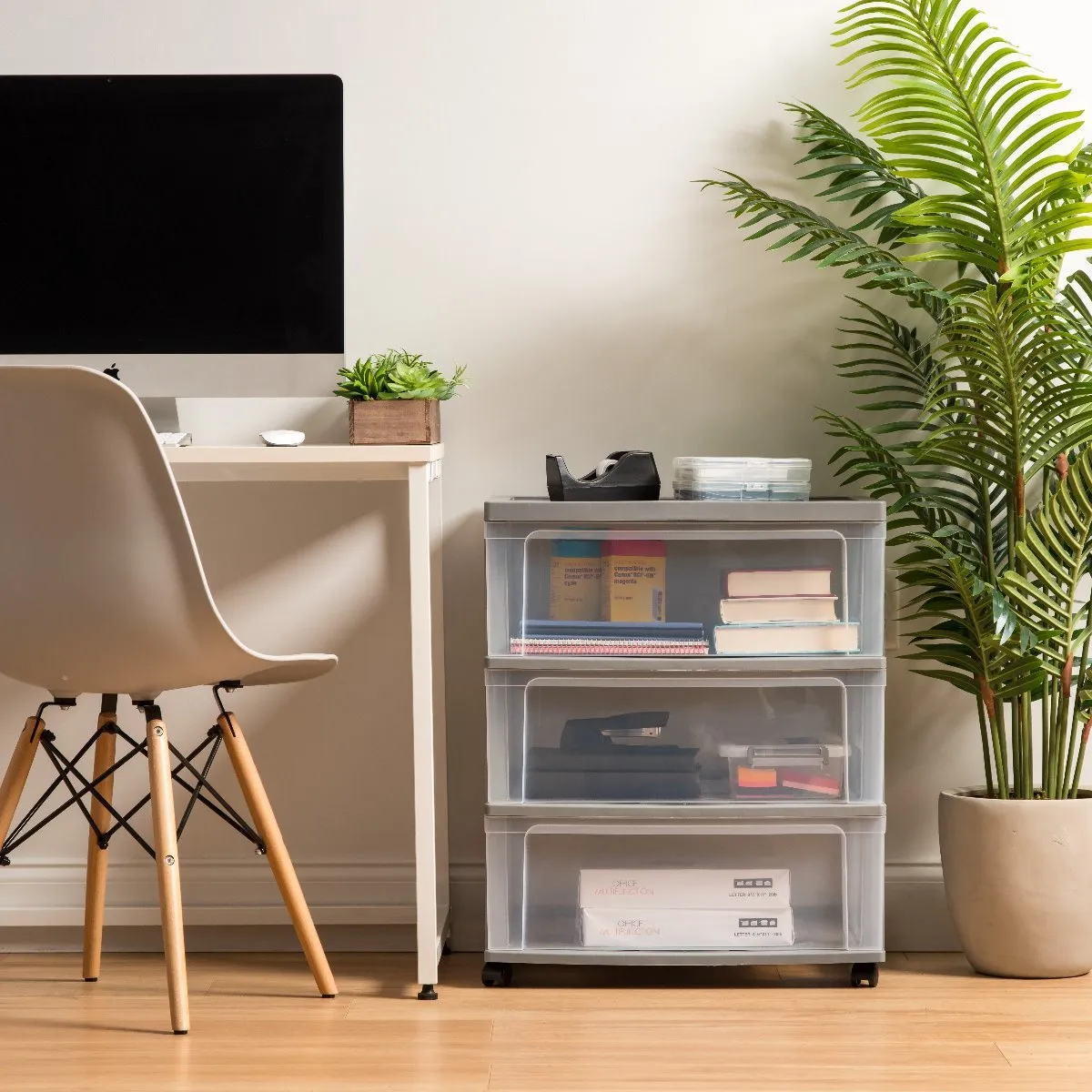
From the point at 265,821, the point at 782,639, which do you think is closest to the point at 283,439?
the point at 265,821

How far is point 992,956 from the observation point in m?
1.93

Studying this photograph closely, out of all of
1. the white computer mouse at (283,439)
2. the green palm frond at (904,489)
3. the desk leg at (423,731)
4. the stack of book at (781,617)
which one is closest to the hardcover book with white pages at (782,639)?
the stack of book at (781,617)

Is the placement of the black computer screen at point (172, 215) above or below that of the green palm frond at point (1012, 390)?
above

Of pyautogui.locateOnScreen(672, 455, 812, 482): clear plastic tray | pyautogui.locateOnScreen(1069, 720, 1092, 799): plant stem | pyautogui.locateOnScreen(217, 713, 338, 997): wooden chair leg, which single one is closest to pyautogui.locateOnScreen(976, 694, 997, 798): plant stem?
pyautogui.locateOnScreen(1069, 720, 1092, 799): plant stem

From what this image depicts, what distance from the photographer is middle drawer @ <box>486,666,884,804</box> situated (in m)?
1.87

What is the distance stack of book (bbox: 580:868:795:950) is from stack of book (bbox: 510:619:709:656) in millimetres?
339

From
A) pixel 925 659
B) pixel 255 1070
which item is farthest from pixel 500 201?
pixel 255 1070

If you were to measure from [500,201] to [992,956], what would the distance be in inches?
57.8

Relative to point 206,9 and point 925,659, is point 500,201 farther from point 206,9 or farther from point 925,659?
point 925,659

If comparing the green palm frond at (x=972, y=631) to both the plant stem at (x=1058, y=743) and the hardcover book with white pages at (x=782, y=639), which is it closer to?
the plant stem at (x=1058, y=743)

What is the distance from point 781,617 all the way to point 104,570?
95cm

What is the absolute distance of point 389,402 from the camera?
74.9 inches

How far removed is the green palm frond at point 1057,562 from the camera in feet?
6.10

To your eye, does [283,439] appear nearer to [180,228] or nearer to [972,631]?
[180,228]
